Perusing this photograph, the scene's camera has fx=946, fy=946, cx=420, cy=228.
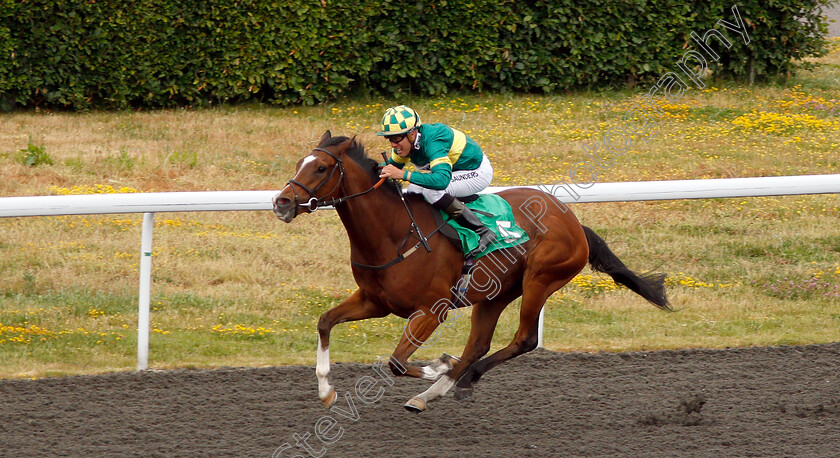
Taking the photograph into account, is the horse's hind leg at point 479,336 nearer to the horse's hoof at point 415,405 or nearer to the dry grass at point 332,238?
the horse's hoof at point 415,405

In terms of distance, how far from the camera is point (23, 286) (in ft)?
23.0

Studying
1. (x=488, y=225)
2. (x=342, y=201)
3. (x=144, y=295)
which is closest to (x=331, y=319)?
(x=342, y=201)

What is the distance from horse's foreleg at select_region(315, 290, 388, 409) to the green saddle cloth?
586 millimetres

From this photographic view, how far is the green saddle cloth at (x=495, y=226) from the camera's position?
4996mm

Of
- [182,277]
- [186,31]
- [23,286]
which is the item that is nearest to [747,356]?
[182,277]

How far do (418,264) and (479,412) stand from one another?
90 centimetres

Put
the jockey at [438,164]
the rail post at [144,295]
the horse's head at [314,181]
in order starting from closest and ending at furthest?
the horse's head at [314,181] < the jockey at [438,164] < the rail post at [144,295]

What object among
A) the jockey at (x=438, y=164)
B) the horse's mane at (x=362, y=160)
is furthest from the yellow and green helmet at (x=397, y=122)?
the horse's mane at (x=362, y=160)

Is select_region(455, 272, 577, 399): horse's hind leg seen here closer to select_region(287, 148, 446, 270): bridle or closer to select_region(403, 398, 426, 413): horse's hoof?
select_region(403, 398, 426, 413): horse's hoof

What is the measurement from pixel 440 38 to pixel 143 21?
3.23m

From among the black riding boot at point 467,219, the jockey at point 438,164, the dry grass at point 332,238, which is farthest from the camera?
the dry grass at point 332,238

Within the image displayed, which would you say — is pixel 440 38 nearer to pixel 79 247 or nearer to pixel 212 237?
pixel 212 237

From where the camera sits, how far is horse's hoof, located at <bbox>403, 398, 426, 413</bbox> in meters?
4.79

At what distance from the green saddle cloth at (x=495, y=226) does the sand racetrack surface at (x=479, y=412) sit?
34.6 inches
